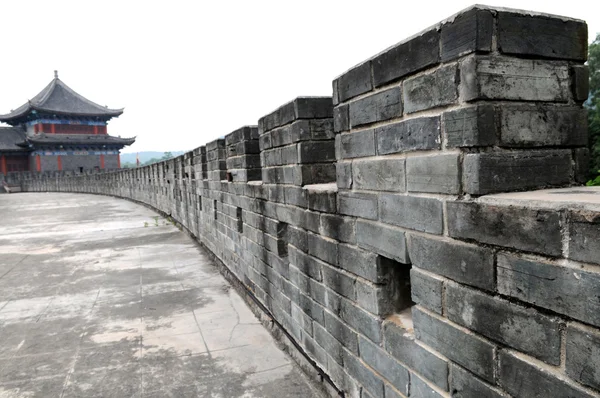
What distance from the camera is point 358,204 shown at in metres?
2.54

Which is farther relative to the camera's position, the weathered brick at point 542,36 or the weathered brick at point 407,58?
the weathered brick at point 407,58

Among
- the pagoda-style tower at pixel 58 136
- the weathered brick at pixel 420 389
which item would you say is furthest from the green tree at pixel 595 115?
the pagoda-style tower at pixel 58 136

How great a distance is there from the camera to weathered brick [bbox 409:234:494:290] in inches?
62.7

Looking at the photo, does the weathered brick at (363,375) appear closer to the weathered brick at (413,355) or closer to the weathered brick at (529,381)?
the weathered brick at (413,355)

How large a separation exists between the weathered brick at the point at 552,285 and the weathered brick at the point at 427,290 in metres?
0.37

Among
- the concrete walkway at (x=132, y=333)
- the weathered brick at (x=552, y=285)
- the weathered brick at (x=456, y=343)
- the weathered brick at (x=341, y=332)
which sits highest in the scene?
the weathered brick at (x=552, y=285)

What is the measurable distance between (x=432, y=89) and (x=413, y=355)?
4.12 ft

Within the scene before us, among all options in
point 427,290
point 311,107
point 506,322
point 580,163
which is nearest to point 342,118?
point 311,107

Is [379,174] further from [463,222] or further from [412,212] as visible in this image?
[463,222]

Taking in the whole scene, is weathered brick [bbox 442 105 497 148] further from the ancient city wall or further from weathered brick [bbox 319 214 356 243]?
weathered brick [bbox 319 214 356 243]

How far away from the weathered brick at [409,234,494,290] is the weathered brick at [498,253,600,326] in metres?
0.07

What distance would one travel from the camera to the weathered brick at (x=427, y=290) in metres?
1.88

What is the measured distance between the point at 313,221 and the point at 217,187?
3740mm

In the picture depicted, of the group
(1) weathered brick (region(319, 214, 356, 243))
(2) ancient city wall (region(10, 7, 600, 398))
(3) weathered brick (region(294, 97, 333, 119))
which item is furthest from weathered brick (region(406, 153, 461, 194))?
(3) weathered brick (region(294, 97, 333, 119))
